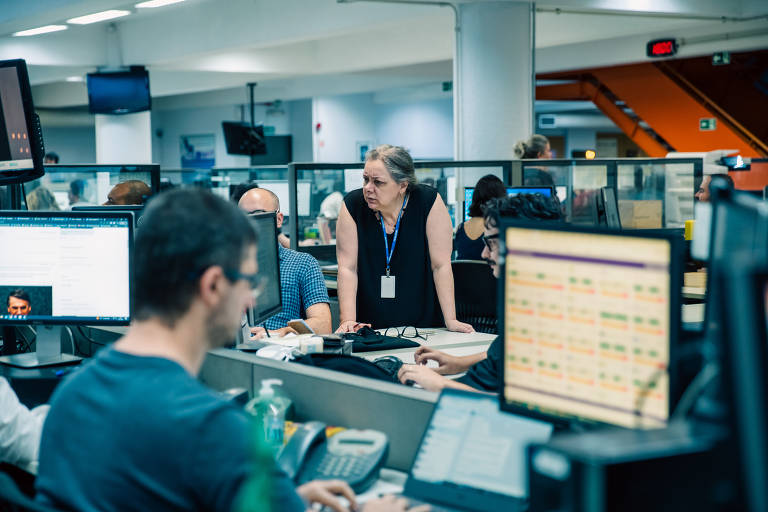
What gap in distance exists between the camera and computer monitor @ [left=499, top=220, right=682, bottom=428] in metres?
1.24

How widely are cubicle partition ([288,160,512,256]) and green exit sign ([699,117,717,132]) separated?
17.3 ft

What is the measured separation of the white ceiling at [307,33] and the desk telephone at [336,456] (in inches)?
213

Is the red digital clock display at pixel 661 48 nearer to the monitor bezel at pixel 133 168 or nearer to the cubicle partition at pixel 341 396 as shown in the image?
the monitor bezel at pixel 133 168

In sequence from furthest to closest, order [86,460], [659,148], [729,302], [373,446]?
[659,148]
[373,446]
[86,460]
[729,302]

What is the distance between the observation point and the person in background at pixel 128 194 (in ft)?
13.9

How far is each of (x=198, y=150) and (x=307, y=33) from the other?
407 inches

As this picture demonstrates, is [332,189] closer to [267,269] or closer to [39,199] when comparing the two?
[39,199]

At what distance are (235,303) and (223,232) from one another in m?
0.12

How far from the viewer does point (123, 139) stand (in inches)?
401

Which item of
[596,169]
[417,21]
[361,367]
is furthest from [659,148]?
[361,367]

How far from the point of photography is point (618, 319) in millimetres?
1281

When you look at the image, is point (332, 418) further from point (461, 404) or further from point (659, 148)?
point (659, 148)

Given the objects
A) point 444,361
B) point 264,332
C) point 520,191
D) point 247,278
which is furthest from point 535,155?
point 247,278

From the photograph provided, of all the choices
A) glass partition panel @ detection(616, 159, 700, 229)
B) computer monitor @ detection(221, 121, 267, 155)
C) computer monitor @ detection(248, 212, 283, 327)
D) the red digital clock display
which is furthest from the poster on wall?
computer monitor @ detection(248, 212, 283, 327)
